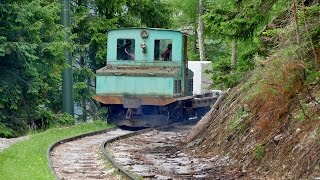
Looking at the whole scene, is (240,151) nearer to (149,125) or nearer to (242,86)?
(242,86)

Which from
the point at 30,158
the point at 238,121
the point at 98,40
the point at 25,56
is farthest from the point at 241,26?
the point at 98,40

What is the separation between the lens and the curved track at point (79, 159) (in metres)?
12.2

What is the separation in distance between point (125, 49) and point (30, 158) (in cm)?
952

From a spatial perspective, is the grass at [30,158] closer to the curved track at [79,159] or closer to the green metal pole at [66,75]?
the curved track at [79,159]

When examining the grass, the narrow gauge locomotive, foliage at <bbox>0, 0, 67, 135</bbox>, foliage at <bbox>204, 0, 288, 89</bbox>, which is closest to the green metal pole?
foliage at <bbox>0, 0, 67, 135</bbox>

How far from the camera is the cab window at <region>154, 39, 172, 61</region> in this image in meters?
22.7

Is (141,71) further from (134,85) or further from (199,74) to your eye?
(199,74)

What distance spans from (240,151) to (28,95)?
39.7 ft

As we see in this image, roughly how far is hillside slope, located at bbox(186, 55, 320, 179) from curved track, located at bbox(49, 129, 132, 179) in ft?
8.22

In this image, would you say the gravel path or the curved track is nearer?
the gravel path

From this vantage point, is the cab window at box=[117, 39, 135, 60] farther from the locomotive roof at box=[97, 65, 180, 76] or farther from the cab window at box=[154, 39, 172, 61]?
the cab window at box=[154, 39, 172, 61]

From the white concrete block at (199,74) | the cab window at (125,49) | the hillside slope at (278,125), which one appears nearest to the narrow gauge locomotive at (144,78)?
the cab window at (125,49)

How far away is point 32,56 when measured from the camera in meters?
21.2

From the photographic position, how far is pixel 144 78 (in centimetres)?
2158
